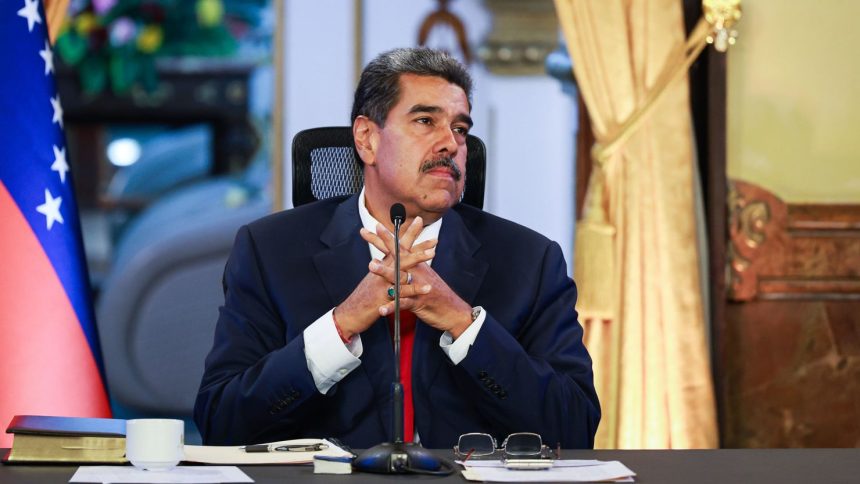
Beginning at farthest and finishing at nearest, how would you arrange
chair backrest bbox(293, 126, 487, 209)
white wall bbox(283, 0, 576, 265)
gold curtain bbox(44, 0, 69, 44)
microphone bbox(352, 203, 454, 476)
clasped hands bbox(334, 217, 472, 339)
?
white wall bbox(283, 0, 576, 265) < gold curtain bbox(44, 0, 69, 44) < chair backrest bbox(293, 126, 487, 209) < clasped hands bbox(334, 217, 472, 339) < microphone bbox(352, 203, 454, 476)

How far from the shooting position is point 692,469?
1.75 meters

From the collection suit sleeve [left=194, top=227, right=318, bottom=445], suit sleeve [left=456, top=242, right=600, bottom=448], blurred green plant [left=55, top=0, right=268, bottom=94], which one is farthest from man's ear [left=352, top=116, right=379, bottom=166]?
blurred green plant [left=55, top=0, right=268, bottom=94]

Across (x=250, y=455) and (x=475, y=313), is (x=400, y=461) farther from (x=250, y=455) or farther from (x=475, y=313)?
(x=475, y=313)

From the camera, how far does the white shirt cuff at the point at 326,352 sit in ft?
6.89

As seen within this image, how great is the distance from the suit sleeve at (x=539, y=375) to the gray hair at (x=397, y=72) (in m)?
0.41

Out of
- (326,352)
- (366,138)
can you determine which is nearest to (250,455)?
(326,352)

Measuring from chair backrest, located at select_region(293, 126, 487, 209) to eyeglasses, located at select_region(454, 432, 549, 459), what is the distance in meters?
0.77

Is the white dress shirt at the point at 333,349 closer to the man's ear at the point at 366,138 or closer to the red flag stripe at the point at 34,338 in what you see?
the man's ear at the point at 366,138

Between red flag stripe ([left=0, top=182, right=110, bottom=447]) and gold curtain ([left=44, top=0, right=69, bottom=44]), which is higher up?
gold curtain ([left=44, top=0, right=69, bottom=44])

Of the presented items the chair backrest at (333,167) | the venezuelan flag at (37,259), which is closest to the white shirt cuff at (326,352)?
the chair backrest at (333,167)

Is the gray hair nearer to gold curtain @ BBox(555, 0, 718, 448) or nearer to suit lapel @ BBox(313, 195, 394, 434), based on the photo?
suit lapel @ BBox(313, 195, 394, 434)

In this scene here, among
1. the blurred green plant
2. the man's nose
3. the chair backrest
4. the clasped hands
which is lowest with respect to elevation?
the clasped hands

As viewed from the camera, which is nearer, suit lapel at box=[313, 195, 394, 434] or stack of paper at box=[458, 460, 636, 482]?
stack of paper at box=[458, 460, 636, 482]

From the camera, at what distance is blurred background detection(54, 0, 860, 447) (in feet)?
12.7
